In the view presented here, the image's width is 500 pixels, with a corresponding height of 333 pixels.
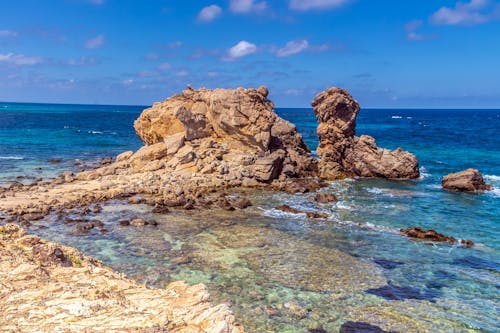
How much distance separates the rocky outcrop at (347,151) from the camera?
47531 mm

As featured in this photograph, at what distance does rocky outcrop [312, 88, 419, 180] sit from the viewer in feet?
156

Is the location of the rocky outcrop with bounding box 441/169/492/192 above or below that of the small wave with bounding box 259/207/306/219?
above

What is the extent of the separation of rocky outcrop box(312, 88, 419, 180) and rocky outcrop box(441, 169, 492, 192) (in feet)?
19.0

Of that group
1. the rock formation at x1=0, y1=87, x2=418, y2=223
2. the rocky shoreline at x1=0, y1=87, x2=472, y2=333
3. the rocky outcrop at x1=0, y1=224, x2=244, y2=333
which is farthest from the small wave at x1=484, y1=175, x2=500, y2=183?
the rocky outcrop at x1=0, y1=224, x2=244, y2=333

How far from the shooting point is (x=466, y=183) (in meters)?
40.5

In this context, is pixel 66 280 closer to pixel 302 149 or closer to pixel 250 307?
pixel 250 307

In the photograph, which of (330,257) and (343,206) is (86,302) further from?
(343,206)

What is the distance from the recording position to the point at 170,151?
152ft

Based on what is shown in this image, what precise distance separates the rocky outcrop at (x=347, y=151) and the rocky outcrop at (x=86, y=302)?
38.6 meters

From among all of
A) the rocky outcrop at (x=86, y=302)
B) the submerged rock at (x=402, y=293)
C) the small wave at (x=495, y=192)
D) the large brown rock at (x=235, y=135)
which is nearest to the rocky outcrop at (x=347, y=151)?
the large brown rock at (x=235, y=135)

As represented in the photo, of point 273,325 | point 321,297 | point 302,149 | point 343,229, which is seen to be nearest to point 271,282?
point 321,297

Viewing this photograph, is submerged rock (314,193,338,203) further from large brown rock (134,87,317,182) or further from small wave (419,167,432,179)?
small wave (419,167,432,179)

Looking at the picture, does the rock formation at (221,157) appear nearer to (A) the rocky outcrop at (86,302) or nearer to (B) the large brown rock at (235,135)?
(B) the large brown rock at (235,135)

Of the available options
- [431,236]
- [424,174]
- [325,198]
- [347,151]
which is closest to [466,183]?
[424,174]
